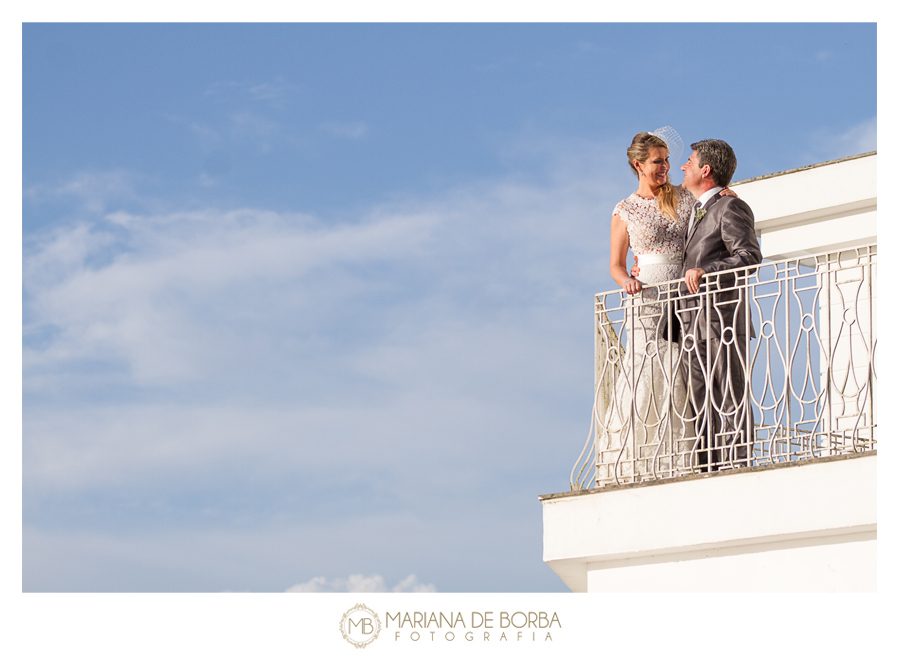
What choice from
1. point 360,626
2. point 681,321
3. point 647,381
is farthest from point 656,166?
point 360,626

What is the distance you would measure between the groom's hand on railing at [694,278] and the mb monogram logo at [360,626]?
2725 millimetres

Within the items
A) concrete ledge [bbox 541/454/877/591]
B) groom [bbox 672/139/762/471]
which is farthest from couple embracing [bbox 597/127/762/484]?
concrete ledge [bbox 541/454/877/591]

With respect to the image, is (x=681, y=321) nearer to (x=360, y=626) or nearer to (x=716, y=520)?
(x=716, y=520)

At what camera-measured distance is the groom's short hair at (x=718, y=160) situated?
8.31 meters

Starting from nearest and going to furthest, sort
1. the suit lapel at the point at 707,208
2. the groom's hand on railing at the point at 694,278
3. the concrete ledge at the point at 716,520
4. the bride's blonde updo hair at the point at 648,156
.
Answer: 1. the concrete ledge at the point at 716,520
2. the groom's hand on railing at the point at 694,278
3. the suit lapel at the point at 707,208
4. the bride's blonde updo hair at the point at 648,156

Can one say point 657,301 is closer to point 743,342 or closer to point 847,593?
point 743,342

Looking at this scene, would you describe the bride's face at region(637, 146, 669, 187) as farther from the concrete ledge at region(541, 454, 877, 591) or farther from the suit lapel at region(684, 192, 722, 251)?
the concrete ledge at region(541, 454, 877, 591)

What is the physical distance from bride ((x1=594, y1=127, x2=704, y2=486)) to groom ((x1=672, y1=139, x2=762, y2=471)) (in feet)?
0.39

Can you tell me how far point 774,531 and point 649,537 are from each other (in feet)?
2.52

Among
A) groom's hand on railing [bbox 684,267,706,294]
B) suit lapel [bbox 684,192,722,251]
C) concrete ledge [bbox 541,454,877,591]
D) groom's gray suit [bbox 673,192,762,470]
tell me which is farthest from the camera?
suit lapel [bbox 684,192,722,251]

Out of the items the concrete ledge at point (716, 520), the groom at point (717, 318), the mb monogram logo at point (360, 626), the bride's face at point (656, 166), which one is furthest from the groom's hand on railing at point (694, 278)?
the mb monogram logo at point (360, 626)

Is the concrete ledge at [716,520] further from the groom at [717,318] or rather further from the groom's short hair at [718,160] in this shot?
the groom's short hair at [718,160]

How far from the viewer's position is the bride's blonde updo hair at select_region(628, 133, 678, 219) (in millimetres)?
8328

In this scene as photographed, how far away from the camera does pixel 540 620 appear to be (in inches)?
285
